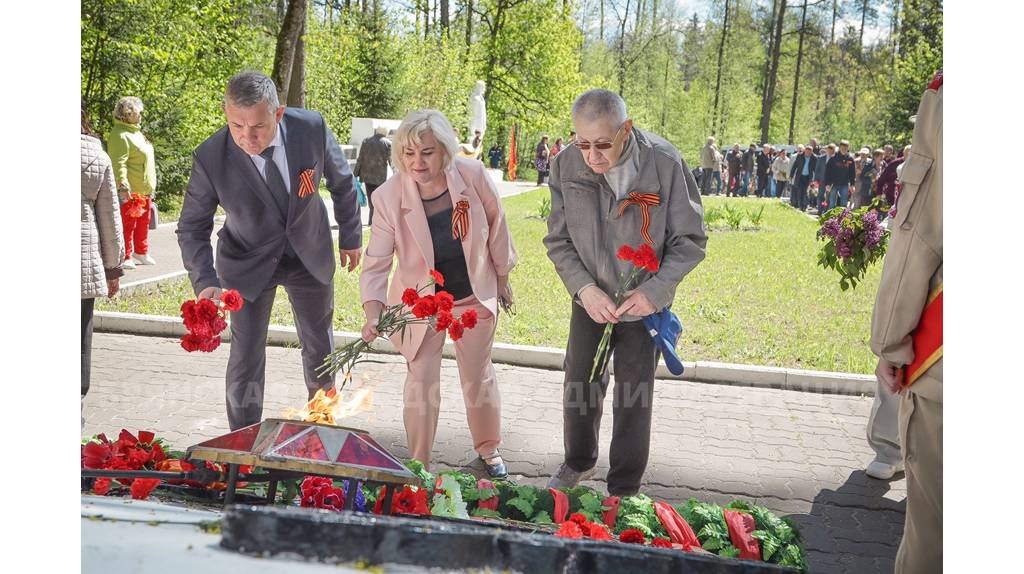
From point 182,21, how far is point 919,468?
1293 centimetres

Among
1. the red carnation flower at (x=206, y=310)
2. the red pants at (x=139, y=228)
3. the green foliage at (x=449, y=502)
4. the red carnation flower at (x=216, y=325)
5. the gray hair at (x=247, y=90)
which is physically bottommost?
the green foliage at (x=449, y=502)

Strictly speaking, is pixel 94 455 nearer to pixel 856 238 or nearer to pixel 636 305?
pixel 636 305

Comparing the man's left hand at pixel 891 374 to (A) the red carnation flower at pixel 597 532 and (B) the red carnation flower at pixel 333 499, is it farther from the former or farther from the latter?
(B) the red carnation flower at pixel 333 499

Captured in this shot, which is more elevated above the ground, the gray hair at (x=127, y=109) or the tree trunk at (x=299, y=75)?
the tree trunk at (x=299, y=75)

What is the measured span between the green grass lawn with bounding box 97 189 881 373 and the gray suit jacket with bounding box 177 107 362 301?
2.98 metres

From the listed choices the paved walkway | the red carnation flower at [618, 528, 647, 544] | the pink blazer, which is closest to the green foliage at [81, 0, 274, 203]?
the paved walkway

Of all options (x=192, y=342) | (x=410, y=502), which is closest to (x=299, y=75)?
(x=192, y=342)

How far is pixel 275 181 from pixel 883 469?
2895mm

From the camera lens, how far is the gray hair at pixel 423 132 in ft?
10.4

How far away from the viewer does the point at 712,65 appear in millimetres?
22531

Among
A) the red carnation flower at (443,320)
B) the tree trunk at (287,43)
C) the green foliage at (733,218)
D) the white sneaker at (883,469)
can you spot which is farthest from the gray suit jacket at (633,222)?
the green foliage at (733,218)

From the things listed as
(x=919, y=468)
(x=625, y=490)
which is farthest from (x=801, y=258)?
(x=919, y=468)

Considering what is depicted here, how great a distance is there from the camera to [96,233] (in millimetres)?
4031
